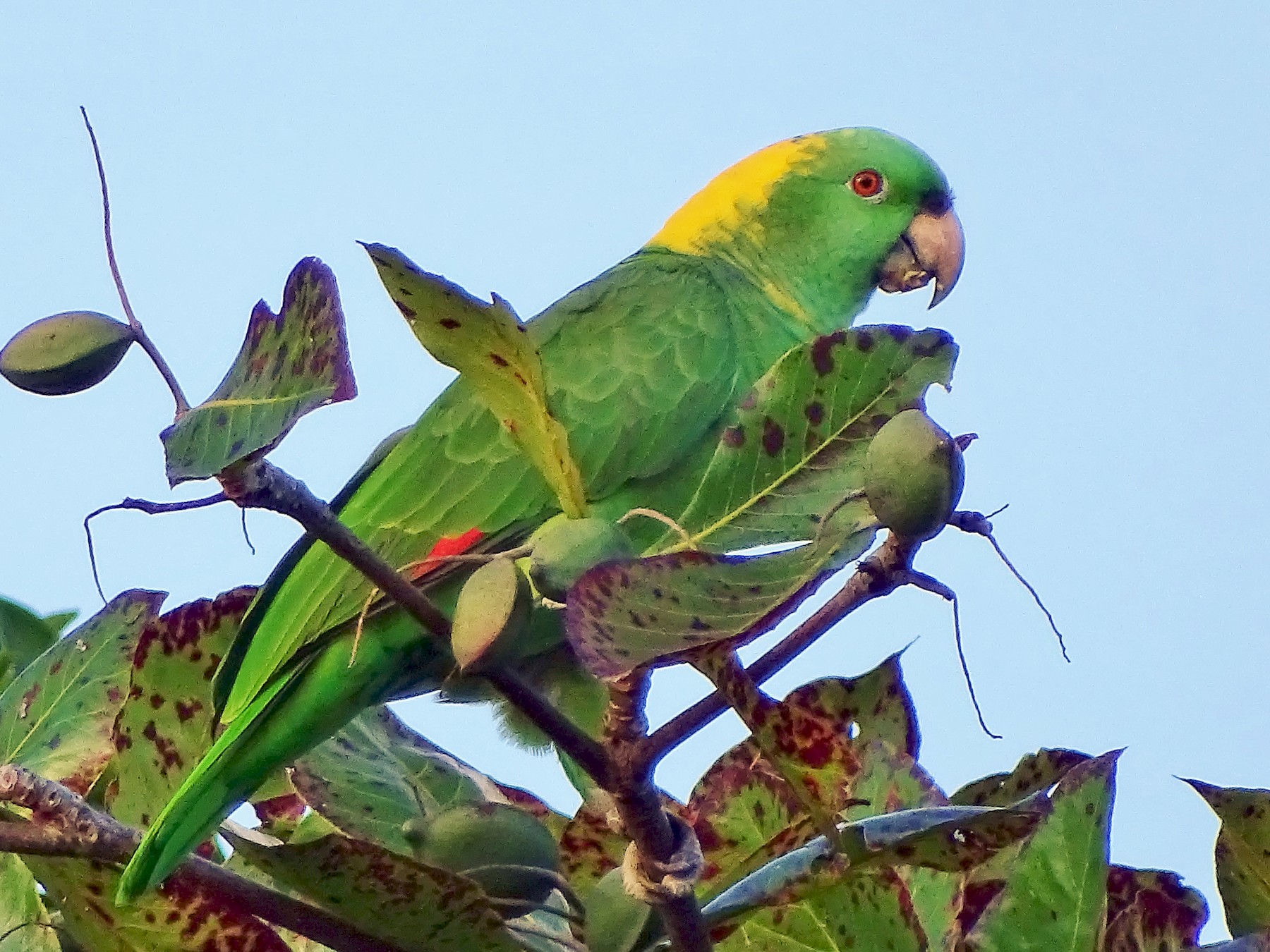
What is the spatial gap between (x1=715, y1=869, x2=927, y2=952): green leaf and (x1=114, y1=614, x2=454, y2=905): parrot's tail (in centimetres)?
40

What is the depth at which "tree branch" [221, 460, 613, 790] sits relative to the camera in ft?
1.77

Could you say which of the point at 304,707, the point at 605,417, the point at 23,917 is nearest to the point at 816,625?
the point at 23,917

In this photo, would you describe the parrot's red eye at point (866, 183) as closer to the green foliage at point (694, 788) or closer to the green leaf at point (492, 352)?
the green foliage at point (694, 788)

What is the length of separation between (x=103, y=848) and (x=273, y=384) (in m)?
0.28

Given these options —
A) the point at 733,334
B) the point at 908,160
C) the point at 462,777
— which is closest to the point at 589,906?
the point at 462,777

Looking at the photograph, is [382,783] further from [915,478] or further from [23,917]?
[915,478]

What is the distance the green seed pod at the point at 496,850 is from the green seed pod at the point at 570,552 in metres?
0.20

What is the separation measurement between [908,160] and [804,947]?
158 centimetres

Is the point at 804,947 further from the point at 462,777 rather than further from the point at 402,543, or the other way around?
the point at 402,543

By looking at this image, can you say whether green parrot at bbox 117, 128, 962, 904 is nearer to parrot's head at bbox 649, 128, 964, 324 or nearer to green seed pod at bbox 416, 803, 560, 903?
parrot's head at bbox 649, 128, 964, 324

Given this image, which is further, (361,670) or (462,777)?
(361,670)

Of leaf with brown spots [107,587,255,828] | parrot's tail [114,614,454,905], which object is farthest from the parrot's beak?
leaf with brown spots [107,587,255,828]

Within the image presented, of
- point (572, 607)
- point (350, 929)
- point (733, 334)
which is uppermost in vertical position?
point (733, 334)

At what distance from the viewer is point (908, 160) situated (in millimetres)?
2090
